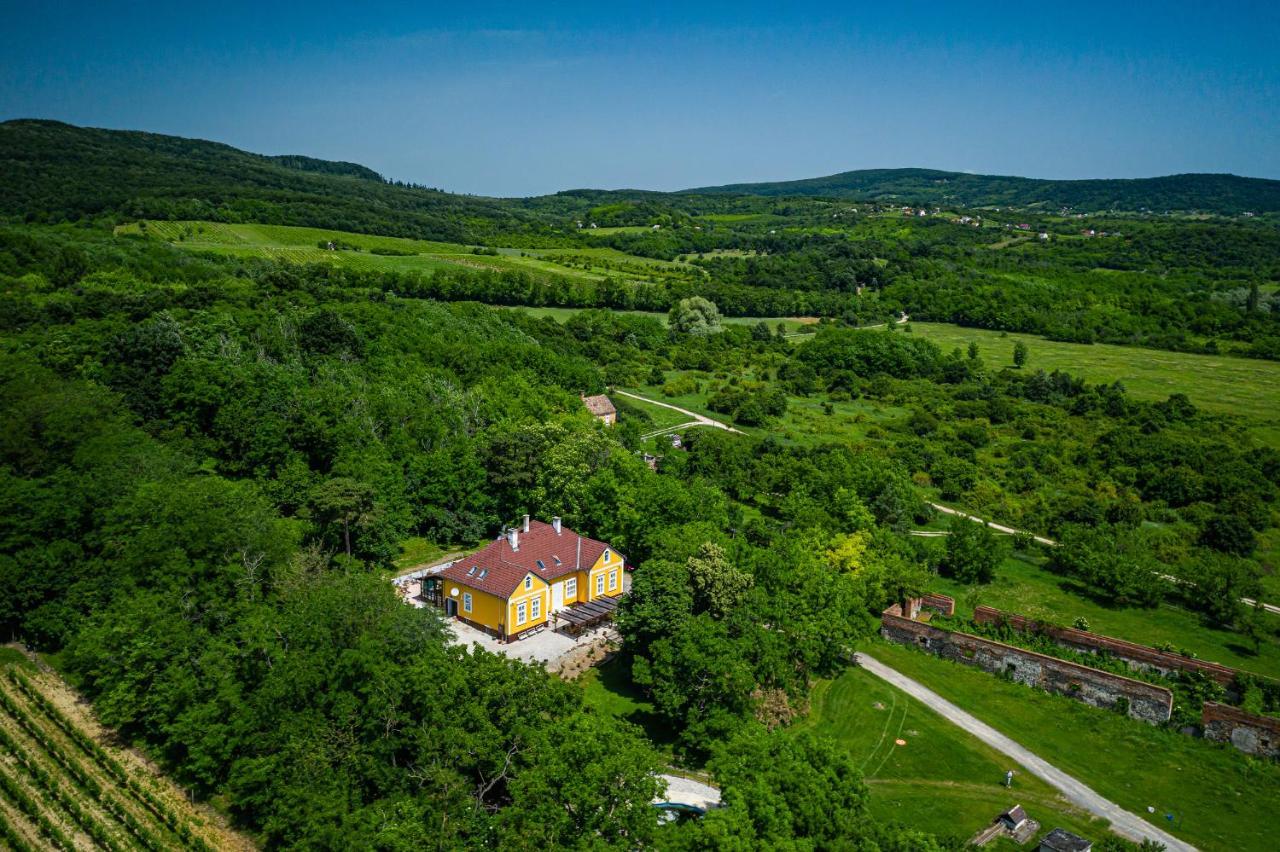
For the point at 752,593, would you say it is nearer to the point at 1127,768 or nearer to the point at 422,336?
the point at 1127,768

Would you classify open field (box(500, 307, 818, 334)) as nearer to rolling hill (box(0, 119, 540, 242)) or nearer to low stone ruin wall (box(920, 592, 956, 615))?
rolling hill (box(0, 119, 540, 242))

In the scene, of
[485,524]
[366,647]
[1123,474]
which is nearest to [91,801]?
[366,647]

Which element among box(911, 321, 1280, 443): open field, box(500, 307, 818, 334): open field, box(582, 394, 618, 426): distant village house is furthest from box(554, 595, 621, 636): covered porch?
box(911, 321, 1280, 443): open field

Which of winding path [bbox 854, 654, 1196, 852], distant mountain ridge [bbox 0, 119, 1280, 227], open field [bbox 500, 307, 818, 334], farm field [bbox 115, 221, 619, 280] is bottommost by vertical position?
winding path [bbox 854, 654, 1196, 852]

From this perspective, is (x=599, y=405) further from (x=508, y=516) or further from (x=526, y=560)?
(x=526, y=560)

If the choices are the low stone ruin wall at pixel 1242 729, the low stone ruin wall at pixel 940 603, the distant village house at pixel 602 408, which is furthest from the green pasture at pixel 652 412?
the low stone ruin wall at pixel 1242 729

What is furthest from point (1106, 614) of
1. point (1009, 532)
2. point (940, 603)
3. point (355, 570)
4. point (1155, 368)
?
point (1155, 368)

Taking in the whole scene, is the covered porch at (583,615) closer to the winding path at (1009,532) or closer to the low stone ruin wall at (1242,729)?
the winding path at (1009,532)
